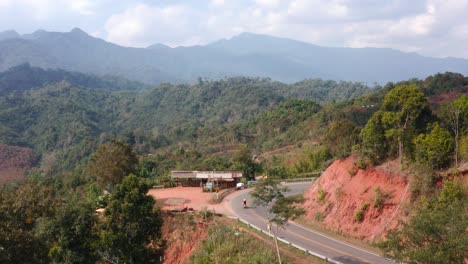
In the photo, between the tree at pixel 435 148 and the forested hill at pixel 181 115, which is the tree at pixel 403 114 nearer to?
the tree at pixel 435 148

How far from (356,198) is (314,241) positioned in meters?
3.54

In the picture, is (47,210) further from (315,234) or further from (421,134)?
(421,134)

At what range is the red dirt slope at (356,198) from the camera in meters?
20.5

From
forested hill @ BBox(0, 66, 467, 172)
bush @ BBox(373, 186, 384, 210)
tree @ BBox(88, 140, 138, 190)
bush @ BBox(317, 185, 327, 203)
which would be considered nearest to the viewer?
bush @ BBox(373, 186, 384, 210)

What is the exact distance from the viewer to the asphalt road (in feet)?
60.6

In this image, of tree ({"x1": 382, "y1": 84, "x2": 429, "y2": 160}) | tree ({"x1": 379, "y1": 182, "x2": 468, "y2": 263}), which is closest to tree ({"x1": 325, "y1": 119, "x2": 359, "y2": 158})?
tree ({"x1": 382, "y1": 84, "x2": 429, "y2": 160})

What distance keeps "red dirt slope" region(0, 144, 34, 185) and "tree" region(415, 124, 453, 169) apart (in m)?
79.5

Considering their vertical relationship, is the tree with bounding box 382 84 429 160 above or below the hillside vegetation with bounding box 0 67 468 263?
above

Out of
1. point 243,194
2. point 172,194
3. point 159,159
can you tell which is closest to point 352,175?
Result: point 243,194

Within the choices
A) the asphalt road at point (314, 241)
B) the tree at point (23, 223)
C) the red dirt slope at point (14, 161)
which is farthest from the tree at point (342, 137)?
the red dirt slope at point (14, 161)

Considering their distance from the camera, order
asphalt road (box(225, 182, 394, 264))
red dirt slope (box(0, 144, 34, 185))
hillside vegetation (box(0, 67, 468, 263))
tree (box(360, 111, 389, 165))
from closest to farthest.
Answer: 1. hillside vegetation (box(0, 67, 468, 263))
2. asphalt road (box(225, 182, 394, 264))
3. tree (box(360, 111, 389, 165))
4. red dirt slope (box(0, 144, 34, 185))

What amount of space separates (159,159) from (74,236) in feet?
121

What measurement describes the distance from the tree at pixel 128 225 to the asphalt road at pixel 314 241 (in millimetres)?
6412

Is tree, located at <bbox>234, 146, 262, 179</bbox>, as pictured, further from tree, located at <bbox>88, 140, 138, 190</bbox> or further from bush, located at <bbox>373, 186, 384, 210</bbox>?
bush, located at <bbox>373, 186, 384, 210</bbox>
